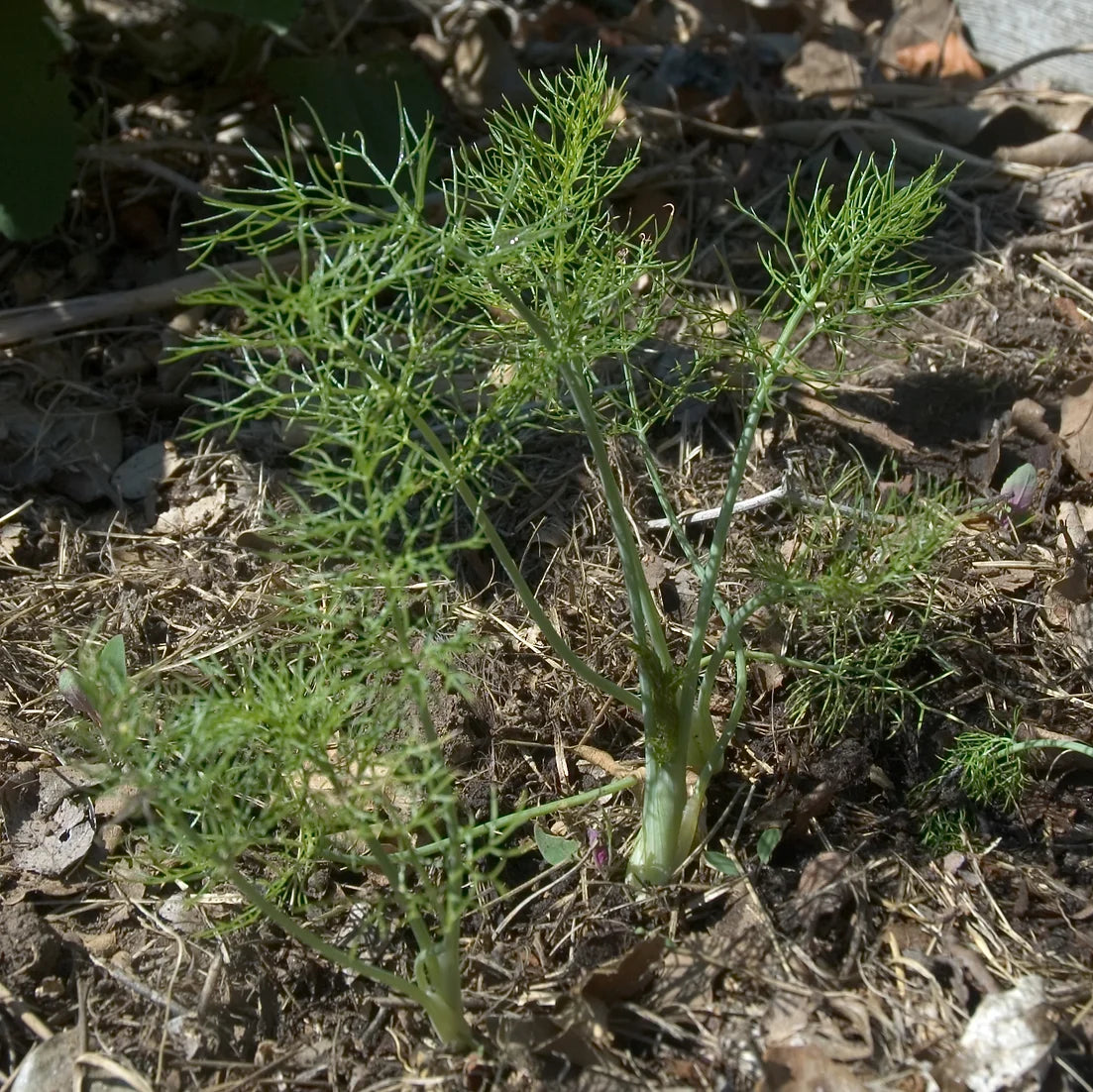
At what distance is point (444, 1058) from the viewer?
1.44m

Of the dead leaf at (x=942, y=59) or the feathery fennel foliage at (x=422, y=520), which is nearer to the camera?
the feathery fennel foliage at (x=422, y=520)

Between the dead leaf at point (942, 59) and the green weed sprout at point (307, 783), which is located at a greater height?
the dead leaf at point (942, 59)

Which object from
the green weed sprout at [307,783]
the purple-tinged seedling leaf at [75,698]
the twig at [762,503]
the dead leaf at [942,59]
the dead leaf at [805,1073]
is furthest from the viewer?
the dead leaf at [942,59]

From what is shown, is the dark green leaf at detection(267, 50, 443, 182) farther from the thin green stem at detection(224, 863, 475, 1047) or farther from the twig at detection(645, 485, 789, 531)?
the thin green stem at detection(224, 863, 475, 1047)

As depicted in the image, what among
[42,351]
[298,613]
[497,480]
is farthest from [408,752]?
[42,351]

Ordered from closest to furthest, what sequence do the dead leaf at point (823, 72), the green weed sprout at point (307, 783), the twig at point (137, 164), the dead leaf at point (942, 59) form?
1. the green weed sprout at point (307, 783)
2. the twig at point (137, 164)
3. the dead leaf at point (823, 72)
4. the dead leaf at point (942, 59)

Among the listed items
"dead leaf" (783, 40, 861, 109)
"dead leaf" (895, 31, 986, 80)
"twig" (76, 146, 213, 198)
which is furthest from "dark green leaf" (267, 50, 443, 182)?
"dead leaf" (895, 31, 986, 80)

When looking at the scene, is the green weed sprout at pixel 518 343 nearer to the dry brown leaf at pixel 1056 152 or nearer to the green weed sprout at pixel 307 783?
the green weed sprout at pixel 307 783

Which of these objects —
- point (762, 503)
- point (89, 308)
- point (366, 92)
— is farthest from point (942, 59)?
point (89, 308)

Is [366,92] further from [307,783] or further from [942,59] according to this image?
[307,783]

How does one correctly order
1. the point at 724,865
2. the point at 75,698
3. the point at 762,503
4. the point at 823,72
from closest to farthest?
the point at 724,865 → the point at 75,698 → the point at 762,503 → the point at 823,72

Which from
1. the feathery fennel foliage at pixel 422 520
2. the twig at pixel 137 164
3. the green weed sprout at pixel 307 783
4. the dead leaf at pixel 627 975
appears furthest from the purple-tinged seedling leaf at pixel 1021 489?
the twig at pixel 137 164

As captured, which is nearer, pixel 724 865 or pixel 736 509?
pixel 724 865

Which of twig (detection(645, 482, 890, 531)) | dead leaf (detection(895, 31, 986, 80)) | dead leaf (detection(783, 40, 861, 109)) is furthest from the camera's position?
dead leaf (detection(895, 31, 986, 80))
